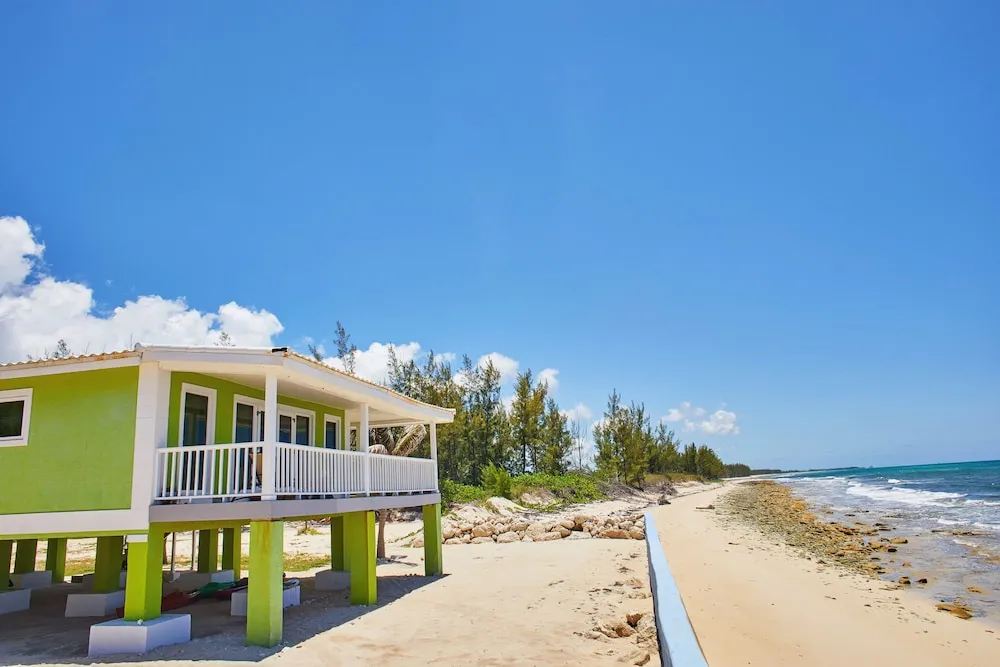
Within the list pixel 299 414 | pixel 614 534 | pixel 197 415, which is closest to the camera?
pixel 197 415

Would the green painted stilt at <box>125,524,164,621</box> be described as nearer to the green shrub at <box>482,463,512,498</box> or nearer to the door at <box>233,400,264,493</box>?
the door at <box>233,400,264,493</box>

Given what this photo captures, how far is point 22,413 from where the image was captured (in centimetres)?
1059

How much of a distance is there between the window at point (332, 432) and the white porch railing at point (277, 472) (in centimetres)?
234

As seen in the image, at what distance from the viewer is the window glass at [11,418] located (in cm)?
1055

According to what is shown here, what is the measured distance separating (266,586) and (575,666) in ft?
14.3

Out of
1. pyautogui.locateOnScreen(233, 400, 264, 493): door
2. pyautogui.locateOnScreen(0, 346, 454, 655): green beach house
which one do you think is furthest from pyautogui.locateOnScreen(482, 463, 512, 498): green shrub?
pyautogui.locateOnScreen(0, 346, 454, 655): green beach house

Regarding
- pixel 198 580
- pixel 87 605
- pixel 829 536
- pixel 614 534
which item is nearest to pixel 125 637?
pixel 87 605

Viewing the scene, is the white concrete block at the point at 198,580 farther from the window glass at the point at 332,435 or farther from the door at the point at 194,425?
the door at the point at 194,425

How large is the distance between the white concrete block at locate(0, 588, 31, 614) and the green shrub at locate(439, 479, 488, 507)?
18.9m

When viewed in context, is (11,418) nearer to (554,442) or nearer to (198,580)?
(198,580)

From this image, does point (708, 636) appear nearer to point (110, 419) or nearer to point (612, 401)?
point (110, 419)

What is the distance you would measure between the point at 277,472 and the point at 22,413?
4275 millimetres

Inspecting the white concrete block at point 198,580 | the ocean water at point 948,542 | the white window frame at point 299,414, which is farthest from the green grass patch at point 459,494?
the ocean water at point 948,542

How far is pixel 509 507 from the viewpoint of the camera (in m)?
31.9
